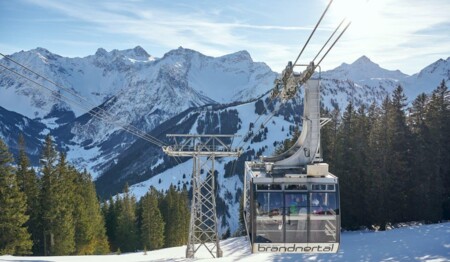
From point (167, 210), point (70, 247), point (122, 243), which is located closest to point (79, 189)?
point (70, 247)

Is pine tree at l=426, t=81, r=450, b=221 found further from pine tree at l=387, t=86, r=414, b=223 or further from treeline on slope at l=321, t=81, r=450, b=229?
pine tree at l=387, t=86, r=414, b=223

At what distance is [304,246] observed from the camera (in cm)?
1803

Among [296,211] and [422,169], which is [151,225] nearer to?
[422,169]

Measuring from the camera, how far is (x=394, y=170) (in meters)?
47.8

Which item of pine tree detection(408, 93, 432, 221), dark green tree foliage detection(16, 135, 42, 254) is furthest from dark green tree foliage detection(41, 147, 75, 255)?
pine tree detection(408, 93, 432, 221)

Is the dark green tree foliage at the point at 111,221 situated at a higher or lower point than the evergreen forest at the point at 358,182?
lower

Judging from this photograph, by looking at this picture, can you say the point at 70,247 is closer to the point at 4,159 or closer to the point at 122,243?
the point at 4,159

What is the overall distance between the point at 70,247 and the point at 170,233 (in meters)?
27.7

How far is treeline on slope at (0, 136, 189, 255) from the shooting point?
122 feet

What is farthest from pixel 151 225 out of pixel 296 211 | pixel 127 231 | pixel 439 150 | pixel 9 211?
pixel 296 211

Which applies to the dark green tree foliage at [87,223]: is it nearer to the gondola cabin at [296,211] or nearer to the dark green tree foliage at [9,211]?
the dark green tree foliage at [9,211]

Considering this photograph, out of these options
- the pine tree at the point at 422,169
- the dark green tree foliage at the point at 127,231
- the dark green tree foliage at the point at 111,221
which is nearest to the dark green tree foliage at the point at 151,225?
the dark green tree foliage at the point at 127,231

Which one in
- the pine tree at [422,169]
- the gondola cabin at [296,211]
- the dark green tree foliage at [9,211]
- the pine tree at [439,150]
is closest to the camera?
the gondola cabin at [296,211]

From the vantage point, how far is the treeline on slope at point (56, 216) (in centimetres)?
3731
